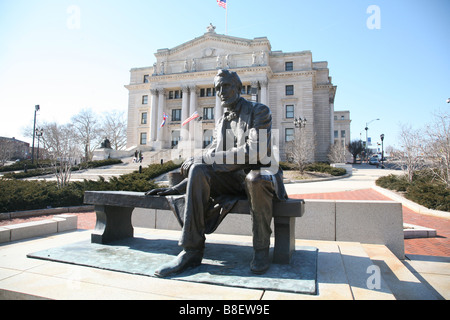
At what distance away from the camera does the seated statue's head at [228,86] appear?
12.7 feet

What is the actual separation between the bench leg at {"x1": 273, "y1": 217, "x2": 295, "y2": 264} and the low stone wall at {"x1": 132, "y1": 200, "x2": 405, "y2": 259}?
2.11m

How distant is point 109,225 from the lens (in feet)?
15.4

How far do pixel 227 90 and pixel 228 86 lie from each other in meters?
0.06

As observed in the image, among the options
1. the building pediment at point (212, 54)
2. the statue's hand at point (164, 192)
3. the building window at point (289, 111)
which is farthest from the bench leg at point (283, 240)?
the building window at point (289, 111)

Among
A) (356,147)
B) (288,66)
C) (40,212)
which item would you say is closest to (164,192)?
(40,212)

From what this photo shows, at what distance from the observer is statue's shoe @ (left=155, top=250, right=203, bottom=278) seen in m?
3.12

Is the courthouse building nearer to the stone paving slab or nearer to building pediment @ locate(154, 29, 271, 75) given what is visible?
building pediment @ locate(154, 29, 271, 75)

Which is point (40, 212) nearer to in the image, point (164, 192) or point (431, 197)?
point (164, 192)

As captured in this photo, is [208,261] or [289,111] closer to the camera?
[208,261]

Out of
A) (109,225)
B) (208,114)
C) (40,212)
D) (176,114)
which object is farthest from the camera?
(176,114)

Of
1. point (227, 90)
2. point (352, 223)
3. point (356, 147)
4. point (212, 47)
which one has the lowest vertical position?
point (352, 223)

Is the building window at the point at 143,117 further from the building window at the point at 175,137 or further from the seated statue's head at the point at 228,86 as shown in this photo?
the seated statue's head at the point at 228,86

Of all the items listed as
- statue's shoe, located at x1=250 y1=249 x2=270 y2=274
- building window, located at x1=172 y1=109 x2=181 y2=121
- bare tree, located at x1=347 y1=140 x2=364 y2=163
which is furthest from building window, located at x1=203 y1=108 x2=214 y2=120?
bare tree, located at x1=347 y1=140 x2=364 y2=163
